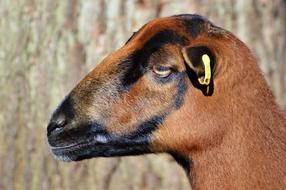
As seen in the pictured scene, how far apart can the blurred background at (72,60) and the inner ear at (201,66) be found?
272cm

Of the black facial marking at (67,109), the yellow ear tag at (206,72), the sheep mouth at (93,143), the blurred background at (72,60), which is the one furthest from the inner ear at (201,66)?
the blurred background at (72,60)

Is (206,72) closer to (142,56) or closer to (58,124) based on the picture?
(142,56)

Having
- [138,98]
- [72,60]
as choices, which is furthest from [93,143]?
[72,60]

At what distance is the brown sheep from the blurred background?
2541 mm

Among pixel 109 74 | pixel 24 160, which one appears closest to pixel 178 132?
pixel 109 74

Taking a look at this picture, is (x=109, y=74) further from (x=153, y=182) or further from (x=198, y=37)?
(x=153, y=182)

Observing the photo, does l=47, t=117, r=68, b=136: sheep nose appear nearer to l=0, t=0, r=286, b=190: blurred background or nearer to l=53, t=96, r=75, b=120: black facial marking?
l=53, t=96, r=75, b=120: black facial marking

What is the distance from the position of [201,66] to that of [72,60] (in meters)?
3.22

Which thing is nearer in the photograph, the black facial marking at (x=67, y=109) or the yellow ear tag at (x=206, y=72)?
the yellow ear tag at (x=206, y=72)

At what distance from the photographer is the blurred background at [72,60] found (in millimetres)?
9039

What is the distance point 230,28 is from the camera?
9.07 metres

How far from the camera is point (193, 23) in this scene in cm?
650

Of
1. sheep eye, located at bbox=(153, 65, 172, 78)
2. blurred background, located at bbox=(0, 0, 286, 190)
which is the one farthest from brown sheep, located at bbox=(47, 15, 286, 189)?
blurred background, located at bbox=(0, 0, 286, 190)

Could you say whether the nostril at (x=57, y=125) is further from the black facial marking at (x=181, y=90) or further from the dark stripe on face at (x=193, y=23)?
the dark stripe on face at (x=193, y=23)
